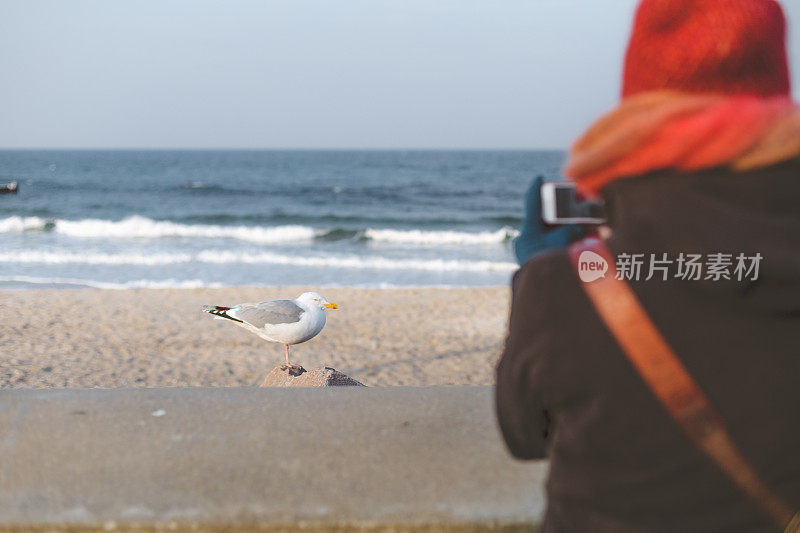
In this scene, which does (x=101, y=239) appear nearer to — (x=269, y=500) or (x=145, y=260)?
(x=145, y=260)

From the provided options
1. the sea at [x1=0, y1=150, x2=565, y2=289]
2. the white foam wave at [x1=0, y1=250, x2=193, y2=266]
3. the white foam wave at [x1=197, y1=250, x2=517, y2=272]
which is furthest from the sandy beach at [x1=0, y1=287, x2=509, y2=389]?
the white foam wave at [x1=0, y1=250, x2=193, y2=266]

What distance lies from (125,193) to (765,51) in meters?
33.3

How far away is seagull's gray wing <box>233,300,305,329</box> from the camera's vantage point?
13.6 feet

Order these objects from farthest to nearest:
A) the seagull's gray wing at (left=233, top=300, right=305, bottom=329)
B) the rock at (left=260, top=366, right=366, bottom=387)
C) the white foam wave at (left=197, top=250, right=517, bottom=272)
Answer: the white foam wave at (left=197, top=250, right=517, bottom=272) → the seagull's gray wing at (left=233, top=300, right=305, bottom=329) → the rock at (left=260, top=366, right=366, bottom=387)

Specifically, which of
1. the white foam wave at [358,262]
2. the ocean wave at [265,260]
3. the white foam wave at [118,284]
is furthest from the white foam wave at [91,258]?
the white foam wave at [118,284]

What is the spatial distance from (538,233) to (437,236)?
1730 centimetres

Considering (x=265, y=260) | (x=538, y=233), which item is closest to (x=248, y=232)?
(x=265, y=260)

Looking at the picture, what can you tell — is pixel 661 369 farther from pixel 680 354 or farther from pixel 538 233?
pixel 538 233

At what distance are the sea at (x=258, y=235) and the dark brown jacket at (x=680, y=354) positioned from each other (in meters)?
0.24

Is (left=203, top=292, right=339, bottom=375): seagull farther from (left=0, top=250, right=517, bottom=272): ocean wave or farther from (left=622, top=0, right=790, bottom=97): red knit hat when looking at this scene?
(left=0, top=250, right=517, bottom=272): ocean wave

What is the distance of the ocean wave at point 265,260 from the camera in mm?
13766

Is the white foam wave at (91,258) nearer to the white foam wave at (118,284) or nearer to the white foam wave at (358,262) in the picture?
the white foam wave at (358,262)

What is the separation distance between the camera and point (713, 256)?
91 centimetres

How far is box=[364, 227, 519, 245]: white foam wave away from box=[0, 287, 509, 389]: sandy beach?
749cm
